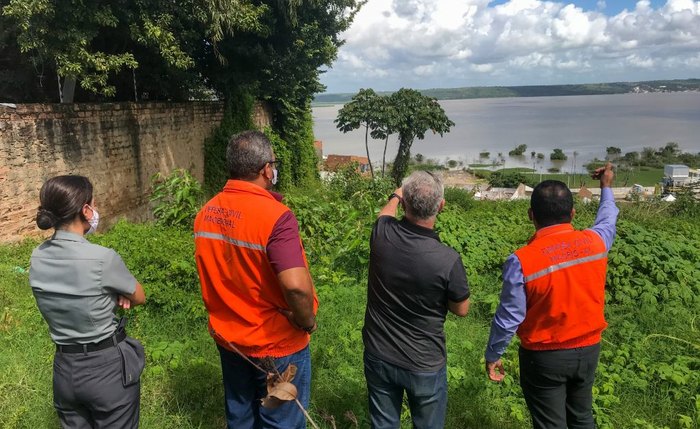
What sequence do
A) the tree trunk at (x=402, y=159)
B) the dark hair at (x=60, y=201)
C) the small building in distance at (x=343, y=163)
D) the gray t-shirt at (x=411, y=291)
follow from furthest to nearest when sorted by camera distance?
the tree trunk at (x=402, y=159) → the small building in distance at (x=343, y=163) → the gray t-shirt at (x=411, y=291) → the dark hair at (x=60, y=201)

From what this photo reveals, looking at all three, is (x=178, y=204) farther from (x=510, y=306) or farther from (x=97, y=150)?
(x=510, y=306)

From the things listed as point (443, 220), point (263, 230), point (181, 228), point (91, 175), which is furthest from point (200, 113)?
point (263, 230)

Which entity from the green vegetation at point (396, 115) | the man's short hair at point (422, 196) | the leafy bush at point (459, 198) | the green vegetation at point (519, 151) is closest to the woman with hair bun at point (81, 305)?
the man's short hair at point (422, 196)

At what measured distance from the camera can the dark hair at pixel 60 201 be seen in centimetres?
191

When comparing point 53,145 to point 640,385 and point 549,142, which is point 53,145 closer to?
point 640,385

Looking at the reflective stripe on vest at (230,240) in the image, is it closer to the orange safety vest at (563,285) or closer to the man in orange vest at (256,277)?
the man in orange vest at (256,277)

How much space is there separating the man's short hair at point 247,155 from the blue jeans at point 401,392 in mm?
1072

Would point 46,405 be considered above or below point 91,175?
below

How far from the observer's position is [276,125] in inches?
656

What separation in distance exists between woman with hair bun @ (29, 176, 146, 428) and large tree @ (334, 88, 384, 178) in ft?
64.1

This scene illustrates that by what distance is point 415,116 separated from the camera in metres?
21.1

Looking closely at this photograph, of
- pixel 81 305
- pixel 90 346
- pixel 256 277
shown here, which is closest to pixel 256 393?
pixel 256 277

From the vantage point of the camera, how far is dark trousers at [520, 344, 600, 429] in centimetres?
223

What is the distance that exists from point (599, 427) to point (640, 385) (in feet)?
2.31
